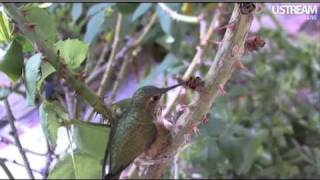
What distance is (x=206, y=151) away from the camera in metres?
0.57

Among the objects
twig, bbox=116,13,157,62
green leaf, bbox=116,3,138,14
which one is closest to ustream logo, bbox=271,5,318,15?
green leaf, bbox=116,3,138,14

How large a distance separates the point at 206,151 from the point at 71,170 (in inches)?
8.6

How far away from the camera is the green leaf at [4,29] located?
0.29 metres

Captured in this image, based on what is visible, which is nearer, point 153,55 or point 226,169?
point 226,169

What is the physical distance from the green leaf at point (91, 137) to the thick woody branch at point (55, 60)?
0.02 m

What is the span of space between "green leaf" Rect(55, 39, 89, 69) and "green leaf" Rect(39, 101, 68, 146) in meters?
0.03

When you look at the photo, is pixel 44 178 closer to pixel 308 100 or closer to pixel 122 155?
pixel 122 155

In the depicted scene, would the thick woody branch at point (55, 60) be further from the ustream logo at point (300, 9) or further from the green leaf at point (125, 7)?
the green leaf at point (125, 7)

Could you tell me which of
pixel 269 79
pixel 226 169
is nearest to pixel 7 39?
pixel 226 169

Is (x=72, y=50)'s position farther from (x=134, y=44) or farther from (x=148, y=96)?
(x=134, y=44)

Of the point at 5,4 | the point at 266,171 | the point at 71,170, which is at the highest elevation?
the point at 5,4

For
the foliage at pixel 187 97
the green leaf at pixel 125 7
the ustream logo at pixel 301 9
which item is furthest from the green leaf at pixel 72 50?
the green leaf at pixel 125 7

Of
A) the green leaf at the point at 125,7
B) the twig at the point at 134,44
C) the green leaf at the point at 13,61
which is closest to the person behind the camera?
the green leaf at the point at 13,61

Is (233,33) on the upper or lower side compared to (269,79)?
upper
